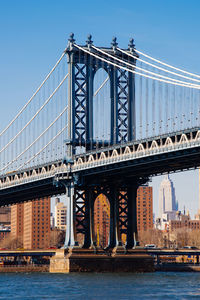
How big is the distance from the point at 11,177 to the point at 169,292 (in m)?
58.9

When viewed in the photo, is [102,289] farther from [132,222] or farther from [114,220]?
[114,220]

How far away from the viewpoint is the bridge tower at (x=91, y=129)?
10994cm

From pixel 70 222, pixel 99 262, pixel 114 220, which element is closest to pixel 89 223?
pixel 70 222

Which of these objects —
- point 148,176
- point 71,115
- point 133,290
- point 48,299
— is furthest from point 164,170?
point 48,299

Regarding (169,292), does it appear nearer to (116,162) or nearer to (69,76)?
(116,162)

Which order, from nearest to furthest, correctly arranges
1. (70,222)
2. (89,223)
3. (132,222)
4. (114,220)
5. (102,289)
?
(102,289) < (70,222) < (89,223) < (132,222) < (114,220)

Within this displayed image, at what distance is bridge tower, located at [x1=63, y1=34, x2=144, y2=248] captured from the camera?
10994 centimetres

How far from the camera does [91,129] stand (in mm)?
110000

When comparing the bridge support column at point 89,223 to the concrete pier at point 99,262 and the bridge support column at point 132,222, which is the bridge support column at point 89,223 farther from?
the bridge support column at point 132,222

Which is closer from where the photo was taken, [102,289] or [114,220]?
[102,289]

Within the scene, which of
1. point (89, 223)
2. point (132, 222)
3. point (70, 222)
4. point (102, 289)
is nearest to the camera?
point (102, 289)

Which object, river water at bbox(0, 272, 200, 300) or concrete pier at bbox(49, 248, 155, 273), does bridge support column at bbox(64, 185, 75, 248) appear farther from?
river water at bbox(0, 272, 200, 300)

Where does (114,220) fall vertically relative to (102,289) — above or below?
above

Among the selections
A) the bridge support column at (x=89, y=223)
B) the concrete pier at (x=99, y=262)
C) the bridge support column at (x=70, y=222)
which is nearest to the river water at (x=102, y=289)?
the concrete pier at (x=99, y=262)
